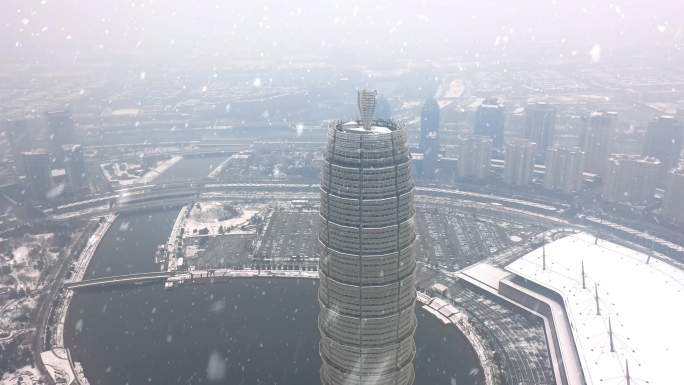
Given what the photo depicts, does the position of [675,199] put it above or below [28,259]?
above

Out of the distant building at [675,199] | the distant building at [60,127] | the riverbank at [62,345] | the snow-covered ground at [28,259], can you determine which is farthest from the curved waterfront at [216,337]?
the distant building at [60,127]

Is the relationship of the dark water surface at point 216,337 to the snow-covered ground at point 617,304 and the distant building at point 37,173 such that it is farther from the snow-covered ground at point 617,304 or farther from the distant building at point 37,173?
the distant building at point 37,173

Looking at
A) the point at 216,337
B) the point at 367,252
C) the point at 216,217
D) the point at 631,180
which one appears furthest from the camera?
the point at 631,180


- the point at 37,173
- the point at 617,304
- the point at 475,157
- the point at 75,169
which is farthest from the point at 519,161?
the point at 37,173

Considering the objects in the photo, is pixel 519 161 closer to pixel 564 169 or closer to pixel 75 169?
pixel 564 169

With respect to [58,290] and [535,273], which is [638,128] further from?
[58,290]

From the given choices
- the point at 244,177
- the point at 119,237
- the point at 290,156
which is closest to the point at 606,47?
the point at 290,156

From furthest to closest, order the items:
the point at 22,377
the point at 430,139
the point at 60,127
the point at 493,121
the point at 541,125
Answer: the point at 60,127, the point at 493,121, the point at 541,125, the point at 430,139, the point at 22,377
